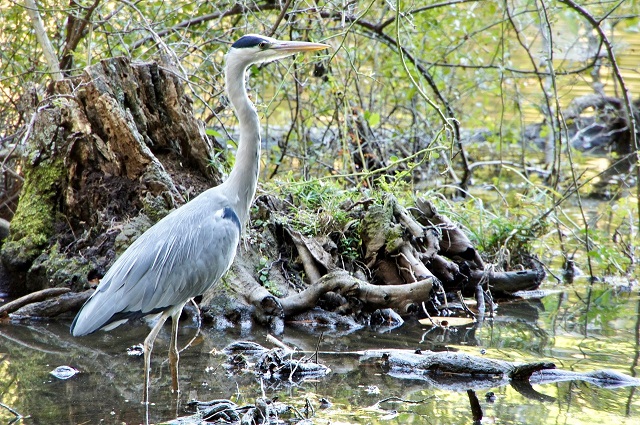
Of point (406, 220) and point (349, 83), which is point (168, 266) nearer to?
point (406, 220)

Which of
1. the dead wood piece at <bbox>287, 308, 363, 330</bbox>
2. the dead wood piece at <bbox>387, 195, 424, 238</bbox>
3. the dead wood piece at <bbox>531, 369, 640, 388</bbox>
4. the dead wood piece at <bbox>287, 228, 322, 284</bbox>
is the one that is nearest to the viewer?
the dead wood piece at <bbox>531, 369, 640, 388</bbox>

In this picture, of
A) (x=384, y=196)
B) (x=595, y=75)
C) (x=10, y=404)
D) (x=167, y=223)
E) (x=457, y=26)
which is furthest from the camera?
(x=595, y=75)

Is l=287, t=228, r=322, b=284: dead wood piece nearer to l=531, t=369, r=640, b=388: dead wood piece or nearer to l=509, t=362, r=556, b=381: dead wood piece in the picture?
l=509, t=362, r=556, b=381: dead wood piece

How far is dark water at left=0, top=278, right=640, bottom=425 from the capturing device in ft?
12.8

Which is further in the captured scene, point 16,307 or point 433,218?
point 433,218

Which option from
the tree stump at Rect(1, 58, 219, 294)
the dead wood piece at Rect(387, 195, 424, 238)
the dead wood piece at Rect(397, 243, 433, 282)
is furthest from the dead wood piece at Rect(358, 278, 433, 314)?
the tree stump at Rect(1, 58, 219, 294)

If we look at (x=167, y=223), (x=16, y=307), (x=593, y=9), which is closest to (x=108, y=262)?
(x=16, y=307)

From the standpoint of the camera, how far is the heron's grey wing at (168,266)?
4172 millimetres

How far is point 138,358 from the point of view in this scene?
4852 millimetres

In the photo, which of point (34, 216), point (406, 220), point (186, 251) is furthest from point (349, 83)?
point (186, 251)

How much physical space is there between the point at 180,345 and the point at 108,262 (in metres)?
1.00

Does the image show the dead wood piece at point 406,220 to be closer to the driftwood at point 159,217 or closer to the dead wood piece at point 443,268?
the driftwood at point 159,217

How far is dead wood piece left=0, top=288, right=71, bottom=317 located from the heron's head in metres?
2.12

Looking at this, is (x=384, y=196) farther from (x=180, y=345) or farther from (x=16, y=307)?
(x=16, y=307)
